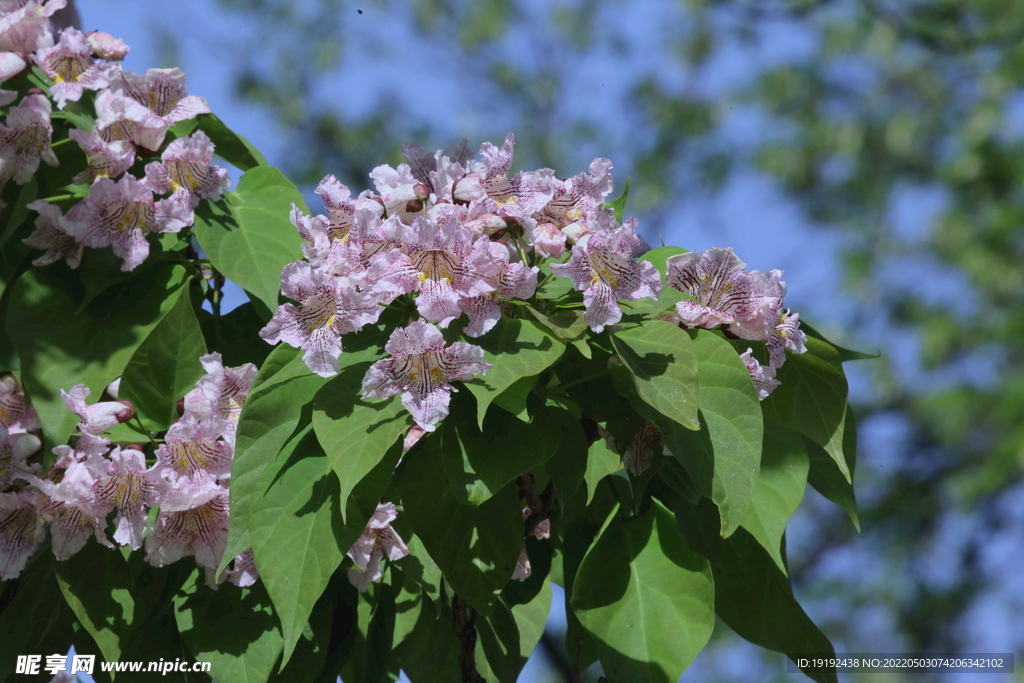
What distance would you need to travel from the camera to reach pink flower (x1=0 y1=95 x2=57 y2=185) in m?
1.30

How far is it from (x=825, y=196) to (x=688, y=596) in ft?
26.0

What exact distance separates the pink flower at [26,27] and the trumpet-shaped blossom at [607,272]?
36.5 inches

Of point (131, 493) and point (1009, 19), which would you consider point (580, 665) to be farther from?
point (1009, 19)

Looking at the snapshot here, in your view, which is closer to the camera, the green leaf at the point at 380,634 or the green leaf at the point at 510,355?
the green leaf at the point at 510,355

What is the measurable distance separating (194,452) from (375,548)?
243 millimetres

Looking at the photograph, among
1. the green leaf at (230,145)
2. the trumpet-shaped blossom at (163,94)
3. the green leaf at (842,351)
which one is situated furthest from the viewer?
the green leaf at (230,145)

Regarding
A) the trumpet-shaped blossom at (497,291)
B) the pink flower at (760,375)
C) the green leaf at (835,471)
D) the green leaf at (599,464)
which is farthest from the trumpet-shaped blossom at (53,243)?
the green leaf at (835,471)

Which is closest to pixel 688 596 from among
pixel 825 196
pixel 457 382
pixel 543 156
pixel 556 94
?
pixel 457 382

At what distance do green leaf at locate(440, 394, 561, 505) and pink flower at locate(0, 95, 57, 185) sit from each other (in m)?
0.73

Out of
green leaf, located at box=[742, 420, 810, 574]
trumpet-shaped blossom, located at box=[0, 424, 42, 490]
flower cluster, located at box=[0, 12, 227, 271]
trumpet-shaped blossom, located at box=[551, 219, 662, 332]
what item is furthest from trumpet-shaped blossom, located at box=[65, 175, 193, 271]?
green leaf, located at box=[742, 420, 810, 574]

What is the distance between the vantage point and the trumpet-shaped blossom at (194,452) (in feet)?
3.70

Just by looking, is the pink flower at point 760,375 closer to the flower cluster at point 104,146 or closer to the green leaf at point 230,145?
the flower cluster at point 104,146

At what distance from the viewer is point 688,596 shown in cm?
104

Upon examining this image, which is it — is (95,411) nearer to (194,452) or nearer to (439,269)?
(194,452)
